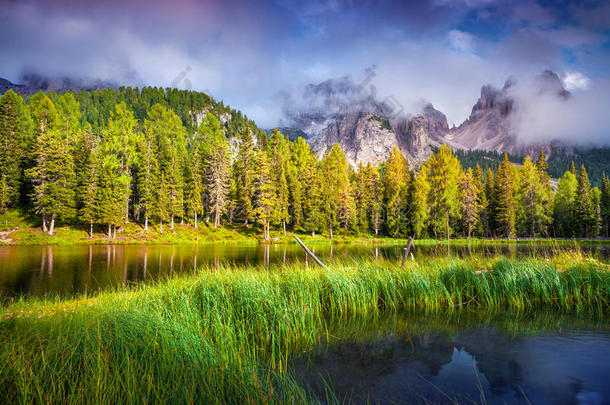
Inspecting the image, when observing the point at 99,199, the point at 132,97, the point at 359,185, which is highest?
the point at 132,97

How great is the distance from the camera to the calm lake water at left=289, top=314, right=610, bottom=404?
4.16 meters

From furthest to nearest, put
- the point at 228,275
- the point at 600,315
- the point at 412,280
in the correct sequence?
the point at 412,280 → the point at 228,275 → the point at 600,315

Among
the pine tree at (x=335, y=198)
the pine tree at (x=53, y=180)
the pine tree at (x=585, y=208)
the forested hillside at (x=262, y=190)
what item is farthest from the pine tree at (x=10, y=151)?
the pine tree at (x=585, y=208)

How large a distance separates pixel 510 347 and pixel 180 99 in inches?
4844

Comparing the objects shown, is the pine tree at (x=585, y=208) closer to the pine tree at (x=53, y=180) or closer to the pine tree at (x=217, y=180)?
the pine tree at (x=217, y=180)

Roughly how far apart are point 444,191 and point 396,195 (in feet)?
23.2

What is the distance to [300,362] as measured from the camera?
5125mm

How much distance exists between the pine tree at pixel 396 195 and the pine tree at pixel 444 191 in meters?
4.51

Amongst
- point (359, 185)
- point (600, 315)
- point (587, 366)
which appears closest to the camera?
point (587, 366)

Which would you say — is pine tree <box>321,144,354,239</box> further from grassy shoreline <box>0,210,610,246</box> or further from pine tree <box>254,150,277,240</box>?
pine tree <box>254,150,277,240</box>

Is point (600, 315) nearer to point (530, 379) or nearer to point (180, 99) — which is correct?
point (530, 379)

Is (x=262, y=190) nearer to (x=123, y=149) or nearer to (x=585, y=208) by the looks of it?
(x=123, y=149)

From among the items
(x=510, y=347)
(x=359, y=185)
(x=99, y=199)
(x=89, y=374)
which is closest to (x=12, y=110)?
(x=99, y=199)

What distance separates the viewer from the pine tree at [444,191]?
4378 cm
